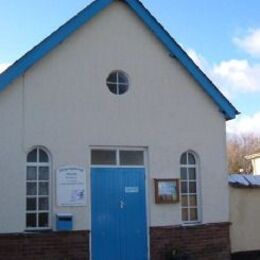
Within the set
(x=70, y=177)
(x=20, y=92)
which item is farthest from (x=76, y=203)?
(x=20, y=92)

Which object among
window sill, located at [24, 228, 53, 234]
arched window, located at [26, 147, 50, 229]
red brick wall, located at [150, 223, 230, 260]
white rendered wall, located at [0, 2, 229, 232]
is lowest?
red brick wall, located at [150, 223, 230, 260]

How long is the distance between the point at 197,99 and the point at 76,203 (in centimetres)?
422

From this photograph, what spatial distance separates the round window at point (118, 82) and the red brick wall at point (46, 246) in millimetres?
3381

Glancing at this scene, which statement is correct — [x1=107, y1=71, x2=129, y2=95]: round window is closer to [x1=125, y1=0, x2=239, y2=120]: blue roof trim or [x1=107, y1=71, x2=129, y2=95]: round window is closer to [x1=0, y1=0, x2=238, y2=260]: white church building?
[x1=0, y1=0, x2=238, y2=260]: white church building

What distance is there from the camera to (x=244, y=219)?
14953 mm

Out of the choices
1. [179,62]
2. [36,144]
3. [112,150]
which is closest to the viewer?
[36,144]

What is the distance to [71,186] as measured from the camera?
41.2 feet

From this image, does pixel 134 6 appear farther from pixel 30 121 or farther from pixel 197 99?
pixel 30 121

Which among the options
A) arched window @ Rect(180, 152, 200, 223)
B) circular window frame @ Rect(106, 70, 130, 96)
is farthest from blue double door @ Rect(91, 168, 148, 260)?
circular window frame @ Rect(106, 70, 130, 96)

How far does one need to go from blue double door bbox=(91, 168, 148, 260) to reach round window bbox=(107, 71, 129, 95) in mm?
1865

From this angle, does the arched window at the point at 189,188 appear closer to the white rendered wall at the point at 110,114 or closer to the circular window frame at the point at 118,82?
the white rendered wall at the point at 110,114

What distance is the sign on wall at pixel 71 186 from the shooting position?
40.7ft

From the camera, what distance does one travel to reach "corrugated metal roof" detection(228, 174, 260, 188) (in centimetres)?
1493

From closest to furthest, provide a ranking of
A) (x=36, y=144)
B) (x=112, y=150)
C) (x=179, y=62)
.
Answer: (x=36, y=144) < (x=112, y=150) < (x=179, y=62)
